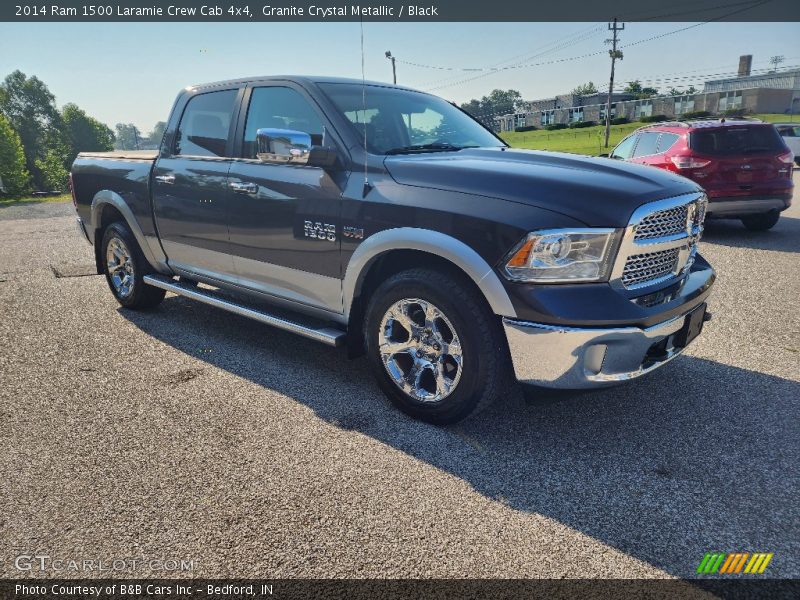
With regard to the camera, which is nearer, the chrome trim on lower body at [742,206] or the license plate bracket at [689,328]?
the license plate bracket at [689,328]

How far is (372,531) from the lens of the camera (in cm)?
234

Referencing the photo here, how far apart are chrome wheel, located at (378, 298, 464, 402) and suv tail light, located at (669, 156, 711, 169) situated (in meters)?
7.14

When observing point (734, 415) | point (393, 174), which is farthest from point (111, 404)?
point (734, 415)

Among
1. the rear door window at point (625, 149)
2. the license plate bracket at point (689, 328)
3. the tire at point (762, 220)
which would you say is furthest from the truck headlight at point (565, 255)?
the rear door window at point (625, 149)

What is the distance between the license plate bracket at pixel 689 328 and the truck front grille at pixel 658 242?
0.23 meters

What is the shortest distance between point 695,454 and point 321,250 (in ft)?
7.70

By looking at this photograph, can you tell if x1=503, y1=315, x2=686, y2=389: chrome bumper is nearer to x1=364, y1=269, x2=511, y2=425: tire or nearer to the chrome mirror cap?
x1=364, y1=269, x2=511, y2=425: tire

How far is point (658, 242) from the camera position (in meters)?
2.86

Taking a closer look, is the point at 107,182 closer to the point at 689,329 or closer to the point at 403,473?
the point at 403,473

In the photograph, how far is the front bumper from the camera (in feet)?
8.60

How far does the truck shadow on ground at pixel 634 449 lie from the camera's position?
92.1 inches

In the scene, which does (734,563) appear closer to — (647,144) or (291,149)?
(291,149)

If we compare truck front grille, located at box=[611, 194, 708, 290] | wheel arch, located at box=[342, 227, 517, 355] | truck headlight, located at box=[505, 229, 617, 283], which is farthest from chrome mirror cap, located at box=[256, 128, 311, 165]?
truck front grille, located at box=[611, 194, 708, 290]

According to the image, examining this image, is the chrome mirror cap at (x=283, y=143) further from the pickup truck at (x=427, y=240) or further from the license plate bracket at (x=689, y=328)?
the license plate bracket at (x=689, y=328)
